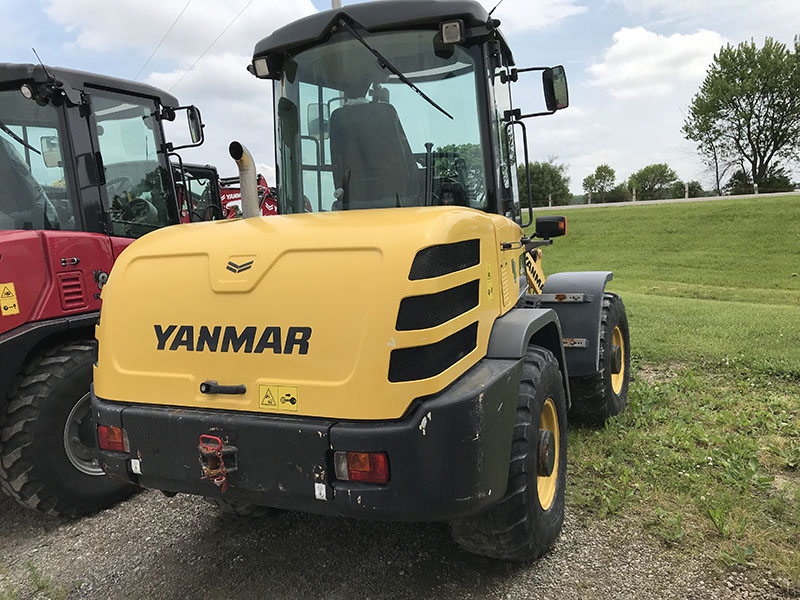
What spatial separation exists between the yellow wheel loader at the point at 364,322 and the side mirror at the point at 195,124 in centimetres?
156

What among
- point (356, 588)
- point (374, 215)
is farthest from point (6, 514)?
point (374, 215)

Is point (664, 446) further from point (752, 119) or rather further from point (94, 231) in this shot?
point (752, 119)

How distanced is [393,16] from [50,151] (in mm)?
2549

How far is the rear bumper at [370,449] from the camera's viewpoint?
218cm

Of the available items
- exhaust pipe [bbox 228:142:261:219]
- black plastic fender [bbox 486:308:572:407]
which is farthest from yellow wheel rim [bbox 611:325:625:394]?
exhaust pipe [bbox 228:142:261:219]

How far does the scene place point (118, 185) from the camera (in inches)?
177

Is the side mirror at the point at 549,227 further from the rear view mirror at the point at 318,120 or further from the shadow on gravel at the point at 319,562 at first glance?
the shadow on gravel at the point at 319,562

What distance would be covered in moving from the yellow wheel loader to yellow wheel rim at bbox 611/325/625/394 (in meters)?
1.90

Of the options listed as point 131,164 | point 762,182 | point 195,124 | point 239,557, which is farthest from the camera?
point 762,182

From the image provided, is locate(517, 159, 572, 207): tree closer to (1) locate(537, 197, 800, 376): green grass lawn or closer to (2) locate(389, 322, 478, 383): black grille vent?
(1) locate(537, 197, 800, 376): green grass lawn

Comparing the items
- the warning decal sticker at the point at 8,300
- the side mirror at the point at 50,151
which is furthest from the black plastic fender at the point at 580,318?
the side mirror at the point at 50,151

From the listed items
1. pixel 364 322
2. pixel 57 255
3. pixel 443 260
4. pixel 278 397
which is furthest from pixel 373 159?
pixel 57 255

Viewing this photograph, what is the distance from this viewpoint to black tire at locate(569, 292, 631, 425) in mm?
4348

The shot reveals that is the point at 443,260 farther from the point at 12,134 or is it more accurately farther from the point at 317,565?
the point at 12,134
